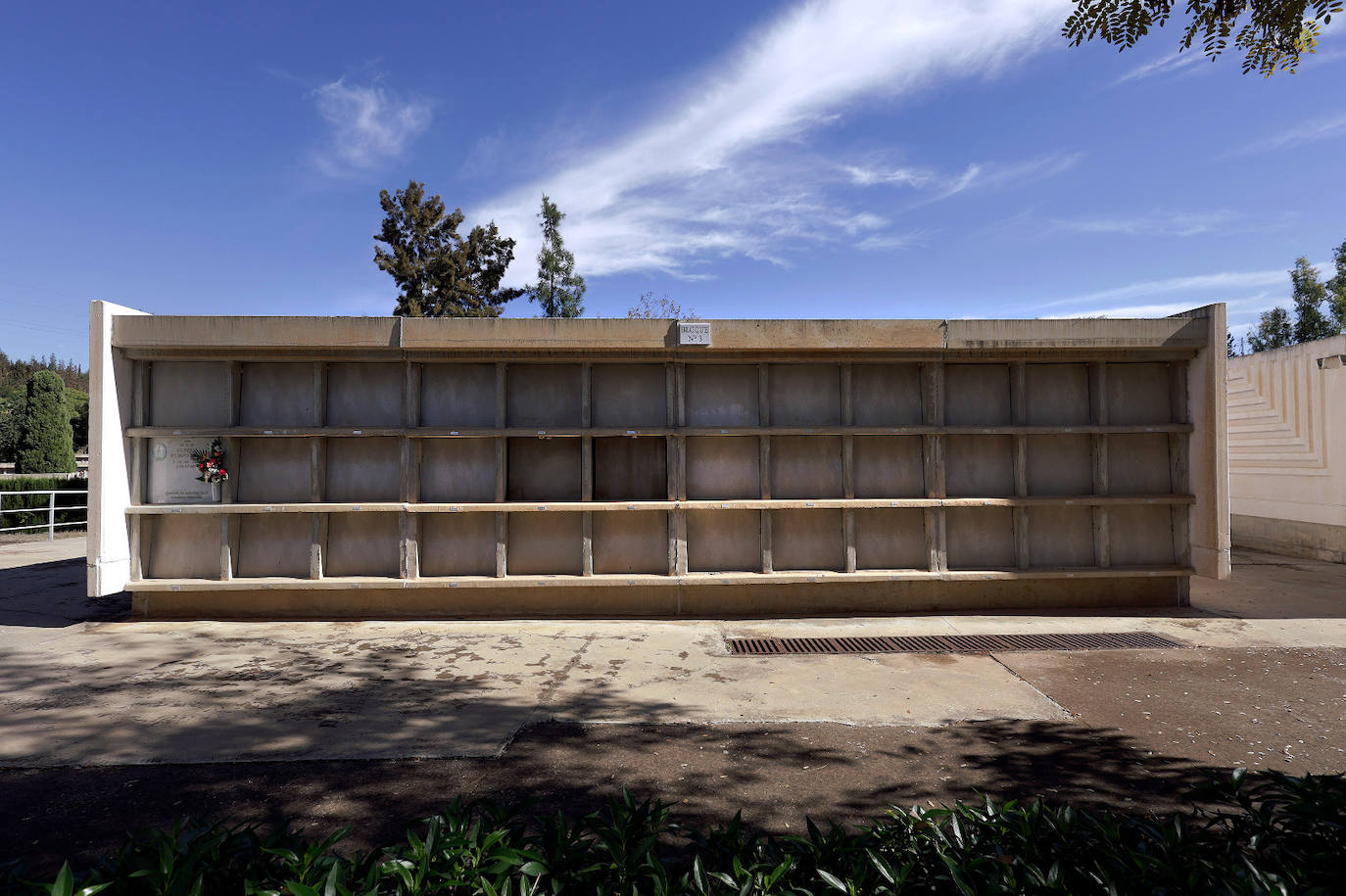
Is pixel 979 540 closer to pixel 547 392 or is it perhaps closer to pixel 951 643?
pixel 951 643

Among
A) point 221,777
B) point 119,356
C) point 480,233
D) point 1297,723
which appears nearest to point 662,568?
point 221,777


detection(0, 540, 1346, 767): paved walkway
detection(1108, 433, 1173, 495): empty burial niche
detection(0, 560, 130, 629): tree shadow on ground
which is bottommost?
detection(0, 540, 1346, 767): paved walkway

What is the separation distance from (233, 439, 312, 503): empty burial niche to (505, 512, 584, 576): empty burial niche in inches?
95.1

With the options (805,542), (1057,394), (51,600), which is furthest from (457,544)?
(1057,394)

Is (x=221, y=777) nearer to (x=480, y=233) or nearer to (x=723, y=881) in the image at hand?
(x=723, y=881)

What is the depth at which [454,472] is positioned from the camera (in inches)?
287

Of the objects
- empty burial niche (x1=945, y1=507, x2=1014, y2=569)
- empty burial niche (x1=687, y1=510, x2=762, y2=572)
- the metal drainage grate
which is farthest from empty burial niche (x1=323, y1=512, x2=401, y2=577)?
empty burial niche (x1=945, y1=507, x2=1014, y2=569)

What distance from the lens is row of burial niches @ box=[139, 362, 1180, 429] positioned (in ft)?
23.6

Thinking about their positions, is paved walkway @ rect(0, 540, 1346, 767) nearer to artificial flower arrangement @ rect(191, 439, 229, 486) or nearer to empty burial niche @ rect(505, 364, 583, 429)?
artificial flower arrangement @ rect(191, 439, 229, 486)

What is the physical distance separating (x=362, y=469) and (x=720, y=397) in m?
4.11

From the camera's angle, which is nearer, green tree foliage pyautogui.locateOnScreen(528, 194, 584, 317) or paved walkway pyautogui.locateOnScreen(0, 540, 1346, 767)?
paved walkway pyautogui.locateOnScreen(0, 540, 1346, 767)

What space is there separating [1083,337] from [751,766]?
618 centimetres

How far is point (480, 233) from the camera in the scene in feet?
112

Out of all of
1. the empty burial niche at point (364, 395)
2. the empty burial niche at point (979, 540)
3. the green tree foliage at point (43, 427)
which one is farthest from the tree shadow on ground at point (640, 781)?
the green tree foliage at point (43, 427)
